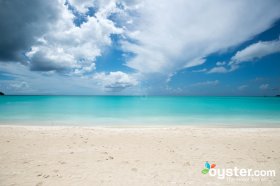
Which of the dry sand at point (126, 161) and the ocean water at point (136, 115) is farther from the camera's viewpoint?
the ocean water at point (136, 115)

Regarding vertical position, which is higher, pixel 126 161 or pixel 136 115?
pixel 136 115

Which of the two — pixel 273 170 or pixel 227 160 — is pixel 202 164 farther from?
pixel 273 170

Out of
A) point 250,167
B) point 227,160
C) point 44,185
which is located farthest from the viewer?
point 227,160

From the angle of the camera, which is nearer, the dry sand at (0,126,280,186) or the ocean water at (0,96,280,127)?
the dry sand at (0,126,280,186)

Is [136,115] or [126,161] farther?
[136,115]

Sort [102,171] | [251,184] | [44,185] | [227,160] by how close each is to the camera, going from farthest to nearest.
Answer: [227,160]
[102,171]
[251,184]
[44,185]

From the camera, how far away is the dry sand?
3.84 m

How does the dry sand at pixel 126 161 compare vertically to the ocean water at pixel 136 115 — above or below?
below

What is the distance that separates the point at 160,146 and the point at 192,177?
8.79 feet

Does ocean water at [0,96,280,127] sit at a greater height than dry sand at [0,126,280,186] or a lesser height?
greater

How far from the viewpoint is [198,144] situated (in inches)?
274

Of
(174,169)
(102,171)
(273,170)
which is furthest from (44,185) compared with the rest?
(273,170)

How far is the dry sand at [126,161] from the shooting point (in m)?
3.84

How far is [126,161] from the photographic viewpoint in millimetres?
4957
